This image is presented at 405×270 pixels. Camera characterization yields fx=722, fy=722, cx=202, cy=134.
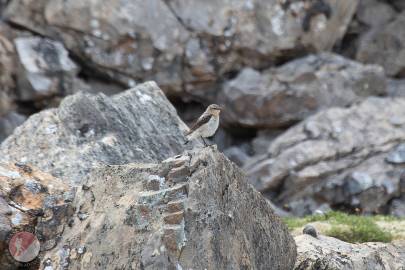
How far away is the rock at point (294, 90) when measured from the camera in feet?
83.1

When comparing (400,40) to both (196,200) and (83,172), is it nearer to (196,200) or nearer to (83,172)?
(83,172)

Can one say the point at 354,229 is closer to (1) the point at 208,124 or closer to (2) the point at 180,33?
(1) the point at 208,124

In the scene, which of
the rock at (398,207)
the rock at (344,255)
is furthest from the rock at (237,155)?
the rock at (344,255)

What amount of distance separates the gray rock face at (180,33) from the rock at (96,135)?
35.5 feet

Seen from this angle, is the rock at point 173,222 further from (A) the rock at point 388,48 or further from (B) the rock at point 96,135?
(A) the rock at point 388,48

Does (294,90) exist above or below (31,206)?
above

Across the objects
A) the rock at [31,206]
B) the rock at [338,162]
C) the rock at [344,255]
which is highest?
the rock at [338,162]

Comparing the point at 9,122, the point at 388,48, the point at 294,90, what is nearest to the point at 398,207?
the point at 294,90

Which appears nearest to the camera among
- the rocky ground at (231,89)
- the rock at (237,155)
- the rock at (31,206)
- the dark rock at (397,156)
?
the rock at (31,206)

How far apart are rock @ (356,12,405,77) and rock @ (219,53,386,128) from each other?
1855 millimetres

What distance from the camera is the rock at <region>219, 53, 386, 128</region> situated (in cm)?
2533

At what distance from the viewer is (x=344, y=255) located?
10516 millimetres

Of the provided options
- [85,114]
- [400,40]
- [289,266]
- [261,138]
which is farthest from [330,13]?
[289,266]

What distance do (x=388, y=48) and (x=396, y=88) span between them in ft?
5.76
